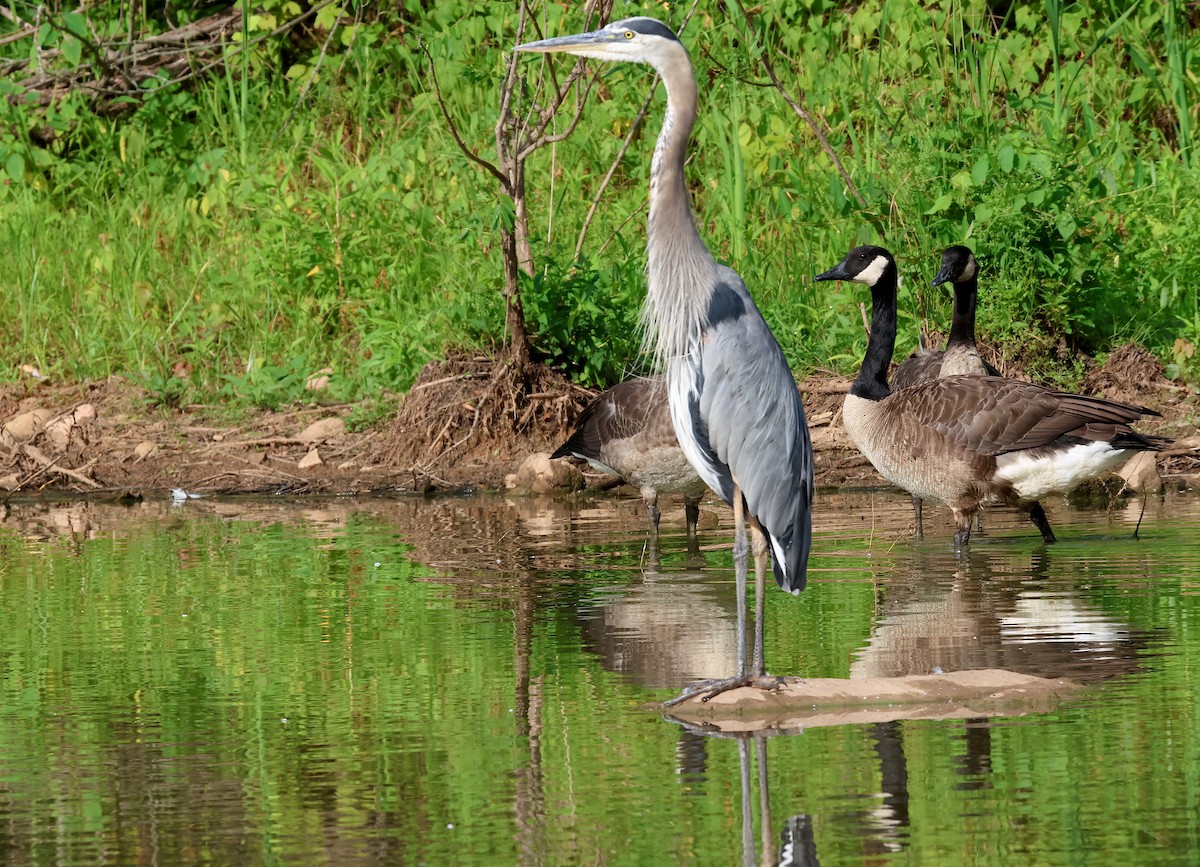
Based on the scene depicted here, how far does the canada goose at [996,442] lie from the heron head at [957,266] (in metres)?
1.47

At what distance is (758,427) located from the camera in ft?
21.1

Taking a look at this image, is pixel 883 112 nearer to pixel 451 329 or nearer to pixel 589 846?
pixel 451 329

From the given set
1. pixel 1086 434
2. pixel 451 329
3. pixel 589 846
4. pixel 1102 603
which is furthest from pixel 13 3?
pixel 589 846

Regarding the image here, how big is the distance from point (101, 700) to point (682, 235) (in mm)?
2732

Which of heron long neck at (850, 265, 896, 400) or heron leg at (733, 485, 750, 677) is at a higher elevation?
heron long neck at (850, 265, 896, 400)

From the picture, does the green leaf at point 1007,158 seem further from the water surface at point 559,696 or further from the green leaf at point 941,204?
the water surface at point 559,696

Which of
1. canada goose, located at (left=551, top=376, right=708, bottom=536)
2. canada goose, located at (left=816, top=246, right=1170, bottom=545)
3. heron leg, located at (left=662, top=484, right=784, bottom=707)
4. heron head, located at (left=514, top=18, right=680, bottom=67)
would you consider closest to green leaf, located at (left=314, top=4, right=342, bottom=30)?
canada goose, located at (left=551, top=376, right=708, bottom=536)

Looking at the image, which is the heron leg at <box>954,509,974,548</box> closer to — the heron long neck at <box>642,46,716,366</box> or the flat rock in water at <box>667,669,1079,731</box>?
the heron long neck at <box>642,46,716,366</box>

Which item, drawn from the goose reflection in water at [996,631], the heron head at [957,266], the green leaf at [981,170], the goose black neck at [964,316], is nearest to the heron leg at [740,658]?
the goose reflection in water at [996,631]

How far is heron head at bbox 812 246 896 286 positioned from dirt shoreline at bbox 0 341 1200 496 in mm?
1375

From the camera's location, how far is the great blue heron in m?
6.45

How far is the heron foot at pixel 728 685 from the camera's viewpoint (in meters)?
5.89

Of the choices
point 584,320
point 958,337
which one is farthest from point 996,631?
point 584,320

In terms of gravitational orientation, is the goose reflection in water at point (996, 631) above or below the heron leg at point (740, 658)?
below
